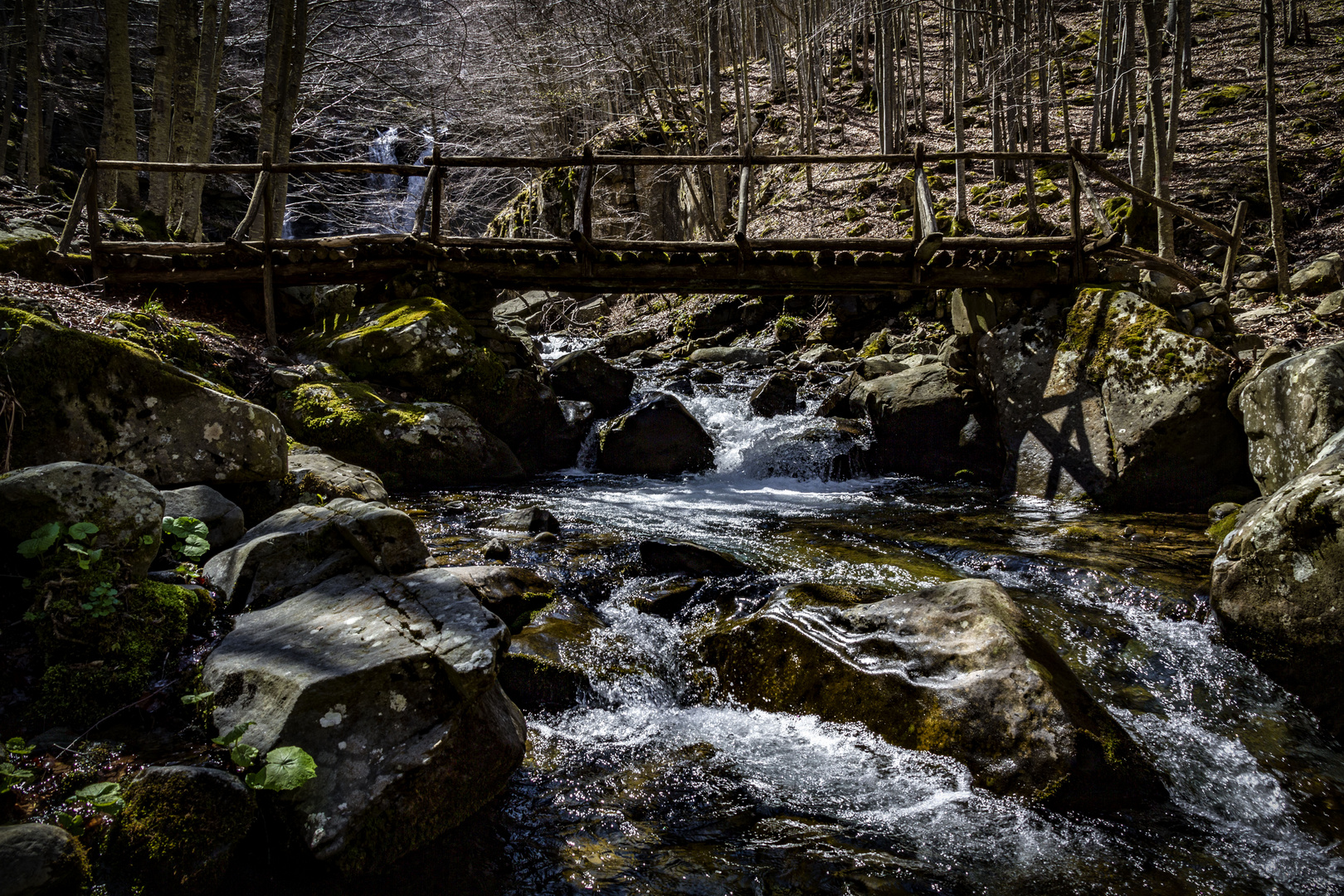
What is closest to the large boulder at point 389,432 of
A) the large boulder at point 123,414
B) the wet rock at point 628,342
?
the large boulder at point 123,414

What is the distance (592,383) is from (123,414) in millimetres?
6980

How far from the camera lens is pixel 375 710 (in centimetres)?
272

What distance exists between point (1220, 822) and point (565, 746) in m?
2.95

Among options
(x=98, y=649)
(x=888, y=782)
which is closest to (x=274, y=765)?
(x=98, y=649)

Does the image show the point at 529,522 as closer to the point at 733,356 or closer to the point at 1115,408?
the point at 1115,408

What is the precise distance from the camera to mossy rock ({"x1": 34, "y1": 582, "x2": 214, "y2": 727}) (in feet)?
9.00

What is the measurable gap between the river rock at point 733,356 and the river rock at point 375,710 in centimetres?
1201

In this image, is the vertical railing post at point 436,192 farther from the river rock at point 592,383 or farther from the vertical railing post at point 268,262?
the river rock at point 592,383

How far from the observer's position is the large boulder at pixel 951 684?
10.5ft

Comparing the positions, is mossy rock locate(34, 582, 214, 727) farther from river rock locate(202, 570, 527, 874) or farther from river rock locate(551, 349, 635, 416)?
river rock locate(551, 349, 635, 416)

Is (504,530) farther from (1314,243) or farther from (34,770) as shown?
(1314,243)

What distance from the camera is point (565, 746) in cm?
355

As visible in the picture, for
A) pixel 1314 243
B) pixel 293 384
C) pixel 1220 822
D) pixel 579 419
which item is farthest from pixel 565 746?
pixel 1314 243

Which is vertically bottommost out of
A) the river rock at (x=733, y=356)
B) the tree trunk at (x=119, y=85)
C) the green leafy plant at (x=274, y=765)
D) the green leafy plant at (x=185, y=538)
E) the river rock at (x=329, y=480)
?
the green leafy plant at (x=274, y=765)
